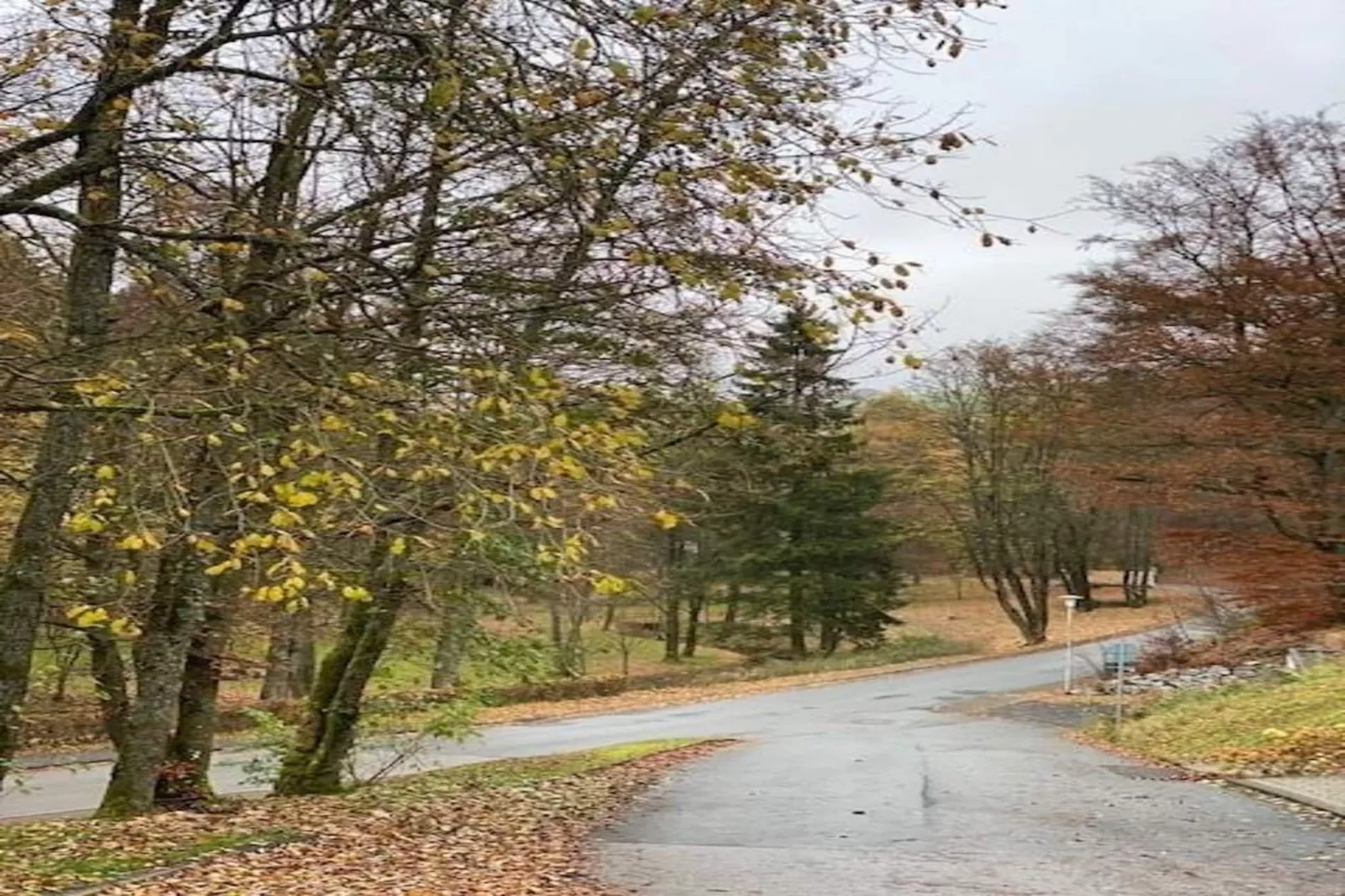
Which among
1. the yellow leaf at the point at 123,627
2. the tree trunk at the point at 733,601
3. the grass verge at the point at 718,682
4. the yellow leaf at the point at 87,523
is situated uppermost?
the yellow leaf at the point at 87,523

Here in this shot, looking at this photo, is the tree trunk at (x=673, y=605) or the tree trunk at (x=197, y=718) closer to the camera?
the tree trunk at (x=197, y=718)

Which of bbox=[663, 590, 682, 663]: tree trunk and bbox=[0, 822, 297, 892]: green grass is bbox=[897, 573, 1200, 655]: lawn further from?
bbox=[0, 822, 297, 892]: green grass

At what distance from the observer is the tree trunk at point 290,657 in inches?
559

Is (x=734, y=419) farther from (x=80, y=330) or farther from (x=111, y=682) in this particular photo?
(x=111, y=682)

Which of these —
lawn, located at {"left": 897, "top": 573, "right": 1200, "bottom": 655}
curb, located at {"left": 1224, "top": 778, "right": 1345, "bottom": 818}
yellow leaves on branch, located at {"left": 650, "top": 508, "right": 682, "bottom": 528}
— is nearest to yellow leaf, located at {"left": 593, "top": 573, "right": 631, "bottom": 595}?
yellow leaves on branch, located at {"left": 650, "top": 508, "right": 682, "bottom": 528}

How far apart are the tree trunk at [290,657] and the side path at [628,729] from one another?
4.41 feet

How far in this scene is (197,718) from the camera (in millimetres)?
13031

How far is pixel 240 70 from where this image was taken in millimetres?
6734

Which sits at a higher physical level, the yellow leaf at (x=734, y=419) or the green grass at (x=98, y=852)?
the yellow leaf at (x=734, y=419)

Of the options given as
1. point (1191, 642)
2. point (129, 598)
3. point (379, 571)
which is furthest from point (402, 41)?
point (1191, 642)

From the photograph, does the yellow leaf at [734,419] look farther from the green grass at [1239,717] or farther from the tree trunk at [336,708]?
the green grass at [1239,717]

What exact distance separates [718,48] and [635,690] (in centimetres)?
2869

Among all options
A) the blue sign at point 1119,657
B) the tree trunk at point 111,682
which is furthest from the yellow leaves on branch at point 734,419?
the blue sign at point 1119,657

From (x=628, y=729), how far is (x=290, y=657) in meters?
7.60
